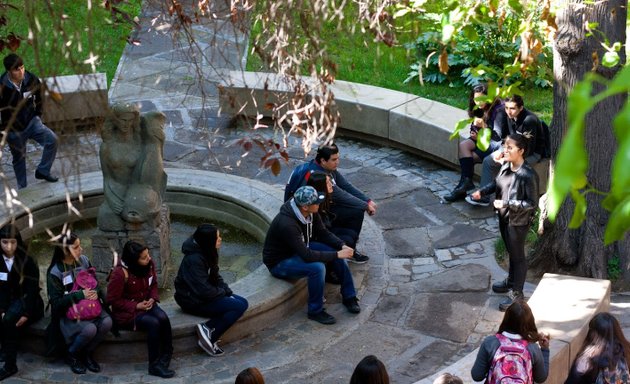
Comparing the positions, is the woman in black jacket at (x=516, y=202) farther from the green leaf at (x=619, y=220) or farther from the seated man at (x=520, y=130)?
the green leaf at (x=619, y=220)

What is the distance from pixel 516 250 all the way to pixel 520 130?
199 cm

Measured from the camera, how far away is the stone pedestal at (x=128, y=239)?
938 centimetres

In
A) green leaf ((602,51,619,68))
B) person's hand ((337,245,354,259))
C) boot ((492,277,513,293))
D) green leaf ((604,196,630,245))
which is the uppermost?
green leaf ((604,196,630,245))

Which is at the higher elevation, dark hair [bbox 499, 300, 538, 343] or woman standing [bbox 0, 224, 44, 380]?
dark hair [bbox 499, 300, 538, 343]

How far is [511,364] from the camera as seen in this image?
6289 mm

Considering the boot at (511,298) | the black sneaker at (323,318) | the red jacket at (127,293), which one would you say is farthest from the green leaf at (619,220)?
the boot at (511,298)

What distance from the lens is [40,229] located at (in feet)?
34.8

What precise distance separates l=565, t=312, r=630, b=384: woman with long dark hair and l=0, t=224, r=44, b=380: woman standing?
14.5ft

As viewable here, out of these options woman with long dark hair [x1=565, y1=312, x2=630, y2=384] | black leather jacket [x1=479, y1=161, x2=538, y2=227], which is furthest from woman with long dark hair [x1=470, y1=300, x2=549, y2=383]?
black leather jacket [x1=479, y1=161, x2=538, y2=227]

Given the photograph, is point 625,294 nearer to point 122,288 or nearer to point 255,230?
point 255,230

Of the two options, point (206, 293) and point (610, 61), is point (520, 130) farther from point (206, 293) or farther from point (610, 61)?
point (610, 61)

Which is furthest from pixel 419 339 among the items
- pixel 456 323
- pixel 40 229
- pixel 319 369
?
pixel 40 229

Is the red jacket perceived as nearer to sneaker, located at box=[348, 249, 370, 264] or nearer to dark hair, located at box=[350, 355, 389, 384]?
sneaker, located at box=[348, 249, 370, 264]

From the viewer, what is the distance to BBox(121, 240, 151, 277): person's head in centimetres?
802
